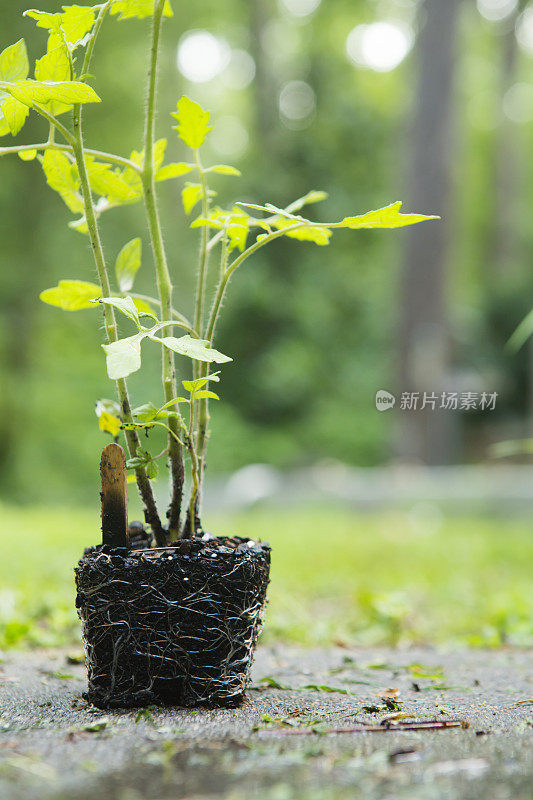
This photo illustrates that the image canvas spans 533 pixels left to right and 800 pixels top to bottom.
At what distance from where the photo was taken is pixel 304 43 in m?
14.2

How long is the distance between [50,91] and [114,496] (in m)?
0.68

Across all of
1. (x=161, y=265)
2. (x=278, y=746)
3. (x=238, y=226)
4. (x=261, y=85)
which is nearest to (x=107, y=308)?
(x=161, y=265)

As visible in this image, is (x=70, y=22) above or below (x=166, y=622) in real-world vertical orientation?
above

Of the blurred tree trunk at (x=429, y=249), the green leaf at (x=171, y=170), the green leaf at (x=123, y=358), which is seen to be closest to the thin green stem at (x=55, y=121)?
the green leaf at (x=171, y=170)

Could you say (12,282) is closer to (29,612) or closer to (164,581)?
(29,612)

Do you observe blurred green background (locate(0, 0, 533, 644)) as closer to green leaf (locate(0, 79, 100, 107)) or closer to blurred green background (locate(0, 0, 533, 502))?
blurred green background (locate(0, 0, 533, 502))

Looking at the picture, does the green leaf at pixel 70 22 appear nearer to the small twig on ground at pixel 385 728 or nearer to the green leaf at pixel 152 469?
the green leaf at pixel 152 469

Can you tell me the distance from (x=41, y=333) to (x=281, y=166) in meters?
4.12

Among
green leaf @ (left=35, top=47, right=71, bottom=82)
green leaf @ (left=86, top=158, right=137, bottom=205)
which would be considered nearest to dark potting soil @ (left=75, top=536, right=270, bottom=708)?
green leaf @ (left=86, top=158, right=137, bottom=205)

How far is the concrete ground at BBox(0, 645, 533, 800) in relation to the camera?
2.97ft

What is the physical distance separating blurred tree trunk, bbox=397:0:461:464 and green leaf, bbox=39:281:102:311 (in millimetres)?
6074

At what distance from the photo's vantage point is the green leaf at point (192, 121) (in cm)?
138

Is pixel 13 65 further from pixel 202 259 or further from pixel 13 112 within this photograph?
pixel 202 259

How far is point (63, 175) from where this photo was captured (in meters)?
1.50
